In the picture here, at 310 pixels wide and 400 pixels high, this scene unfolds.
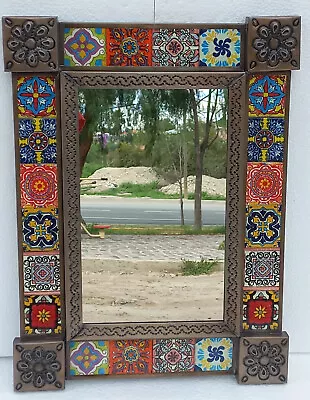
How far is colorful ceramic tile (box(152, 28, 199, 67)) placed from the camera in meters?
0.86

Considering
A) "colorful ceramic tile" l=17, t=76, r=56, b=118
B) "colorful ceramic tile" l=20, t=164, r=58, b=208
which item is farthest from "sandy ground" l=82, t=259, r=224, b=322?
"colorful ceramic tile" l=17, t=76, r=56, b=118

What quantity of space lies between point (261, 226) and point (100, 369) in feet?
1.09

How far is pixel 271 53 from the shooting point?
86 centimetres

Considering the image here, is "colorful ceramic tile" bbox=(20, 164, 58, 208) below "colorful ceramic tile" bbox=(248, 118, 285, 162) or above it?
below

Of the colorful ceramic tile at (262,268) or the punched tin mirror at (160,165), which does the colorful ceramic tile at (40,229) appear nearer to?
the punched tin mirror at (160,165)

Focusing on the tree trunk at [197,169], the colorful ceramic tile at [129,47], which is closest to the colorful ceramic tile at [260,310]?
the tree trunk at [197,169]

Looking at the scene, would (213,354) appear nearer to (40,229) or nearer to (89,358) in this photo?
(89,358)

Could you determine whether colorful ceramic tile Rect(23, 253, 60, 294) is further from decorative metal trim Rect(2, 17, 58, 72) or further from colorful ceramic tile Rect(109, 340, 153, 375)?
decorative metal trim Rect(2, 17, 58, 72)

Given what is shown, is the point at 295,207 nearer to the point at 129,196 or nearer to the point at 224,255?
the point at 224,255

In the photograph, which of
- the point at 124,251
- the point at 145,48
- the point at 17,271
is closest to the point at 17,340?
the point at 17,271

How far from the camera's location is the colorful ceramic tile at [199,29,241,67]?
2.84ft

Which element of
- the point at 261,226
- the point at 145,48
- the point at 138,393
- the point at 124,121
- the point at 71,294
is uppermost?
the point at 145,48

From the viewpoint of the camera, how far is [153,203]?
888mm

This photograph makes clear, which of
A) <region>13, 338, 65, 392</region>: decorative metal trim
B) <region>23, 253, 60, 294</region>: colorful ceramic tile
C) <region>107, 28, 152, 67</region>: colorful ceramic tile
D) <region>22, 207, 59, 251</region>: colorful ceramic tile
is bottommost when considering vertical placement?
<region>13, 338, 65, 392</region>: decorative metal trim
